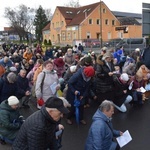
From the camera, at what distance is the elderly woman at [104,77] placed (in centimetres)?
726

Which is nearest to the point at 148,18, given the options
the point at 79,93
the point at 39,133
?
the point at 79,93

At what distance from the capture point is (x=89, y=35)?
62.8 metres

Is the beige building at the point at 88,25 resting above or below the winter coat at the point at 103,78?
above

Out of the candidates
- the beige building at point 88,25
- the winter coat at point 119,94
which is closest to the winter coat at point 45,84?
the winter coat at point 119,94

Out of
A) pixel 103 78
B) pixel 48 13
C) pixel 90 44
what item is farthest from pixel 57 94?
pixel 48 13

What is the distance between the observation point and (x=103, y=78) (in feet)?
24.3

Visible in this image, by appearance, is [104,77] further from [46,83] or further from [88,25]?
[88,25]

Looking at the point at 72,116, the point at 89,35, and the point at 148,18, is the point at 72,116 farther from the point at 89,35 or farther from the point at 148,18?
the point at 89,35

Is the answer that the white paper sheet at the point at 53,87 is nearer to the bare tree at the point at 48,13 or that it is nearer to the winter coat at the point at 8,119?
the winter coat at the point at 8,119

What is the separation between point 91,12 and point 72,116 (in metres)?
57.9

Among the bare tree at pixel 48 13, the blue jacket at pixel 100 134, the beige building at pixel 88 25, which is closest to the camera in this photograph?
the blue jacket at pixel 100 134

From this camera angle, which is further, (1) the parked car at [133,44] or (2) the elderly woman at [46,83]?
(1) the parked car at [133,44]

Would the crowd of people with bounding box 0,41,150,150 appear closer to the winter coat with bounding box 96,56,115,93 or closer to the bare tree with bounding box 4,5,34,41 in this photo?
the winter coat with bounding box 96,56,115,93

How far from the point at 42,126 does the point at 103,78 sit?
14.6ft
